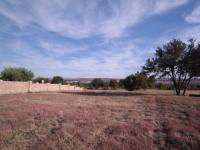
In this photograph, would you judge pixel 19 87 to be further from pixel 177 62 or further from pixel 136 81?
pixel 136 81

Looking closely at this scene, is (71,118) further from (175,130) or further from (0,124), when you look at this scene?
(175,130)

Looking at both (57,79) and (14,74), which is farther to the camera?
(57,79)

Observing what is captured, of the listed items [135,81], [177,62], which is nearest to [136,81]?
[135,81]

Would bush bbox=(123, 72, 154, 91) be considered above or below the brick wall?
above

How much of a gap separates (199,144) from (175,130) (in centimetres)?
184

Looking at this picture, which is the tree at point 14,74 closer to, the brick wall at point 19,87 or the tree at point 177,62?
the brick wall at point 19,87

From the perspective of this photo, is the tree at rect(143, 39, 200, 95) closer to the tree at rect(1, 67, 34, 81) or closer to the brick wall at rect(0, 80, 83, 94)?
the brick wall at rect(0, 80, 83, 94)

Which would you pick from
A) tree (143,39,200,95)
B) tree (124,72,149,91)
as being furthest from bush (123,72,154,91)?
tree (143,39,200,95)

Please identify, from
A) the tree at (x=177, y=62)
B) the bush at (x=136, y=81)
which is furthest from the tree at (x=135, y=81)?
the tree at (x=177, y=62)

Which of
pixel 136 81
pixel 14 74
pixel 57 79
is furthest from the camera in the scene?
pixel 57 79

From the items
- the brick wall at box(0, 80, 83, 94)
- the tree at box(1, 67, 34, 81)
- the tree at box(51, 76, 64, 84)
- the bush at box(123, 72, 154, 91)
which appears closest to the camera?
the brick wall at box(0, 80, 83, 94)

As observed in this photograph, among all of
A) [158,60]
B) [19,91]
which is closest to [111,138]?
[19,91]

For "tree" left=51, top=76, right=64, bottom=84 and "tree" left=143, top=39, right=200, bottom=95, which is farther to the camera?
"tree" left=51, top=76, right=64, bottom=84

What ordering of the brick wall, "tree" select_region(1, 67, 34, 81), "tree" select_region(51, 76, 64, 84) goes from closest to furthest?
the brick wall → "tree" select_region(1, 67, 34, 81) → "tree" select_region(51, 76, 64, 84)
